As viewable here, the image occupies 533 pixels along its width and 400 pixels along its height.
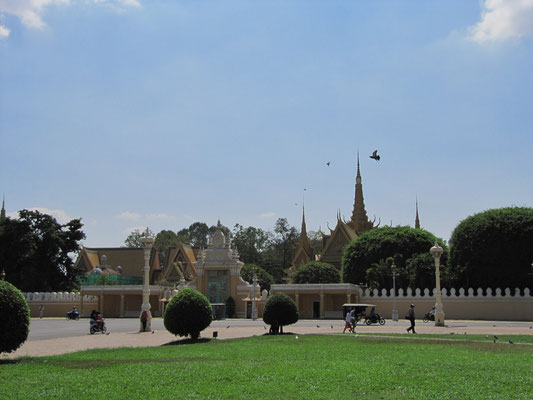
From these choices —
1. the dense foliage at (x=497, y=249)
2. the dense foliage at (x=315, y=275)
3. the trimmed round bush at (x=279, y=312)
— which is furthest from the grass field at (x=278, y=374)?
the dense foliage at (x=315, y=275)

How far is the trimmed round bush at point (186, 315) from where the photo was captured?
19.5 meters

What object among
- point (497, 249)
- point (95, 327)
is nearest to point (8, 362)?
point (95, 327)

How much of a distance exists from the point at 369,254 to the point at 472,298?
1356 cm

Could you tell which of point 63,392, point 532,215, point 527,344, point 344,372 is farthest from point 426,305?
point 63,392

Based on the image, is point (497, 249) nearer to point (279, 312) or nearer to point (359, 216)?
point (279, 312)

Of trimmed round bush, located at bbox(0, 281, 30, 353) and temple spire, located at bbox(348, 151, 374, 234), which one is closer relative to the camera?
trimmed round bush, located at bbox(0, 281, 30, 353)

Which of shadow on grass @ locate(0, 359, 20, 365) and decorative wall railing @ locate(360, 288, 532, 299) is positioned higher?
decorative wall railing @ locate(360, 288, 532, 299)

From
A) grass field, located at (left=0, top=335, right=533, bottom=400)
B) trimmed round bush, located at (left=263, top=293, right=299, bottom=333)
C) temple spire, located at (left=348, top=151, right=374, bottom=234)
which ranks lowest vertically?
grass field, located at (left=0, top=335, right=533, bottom=400)

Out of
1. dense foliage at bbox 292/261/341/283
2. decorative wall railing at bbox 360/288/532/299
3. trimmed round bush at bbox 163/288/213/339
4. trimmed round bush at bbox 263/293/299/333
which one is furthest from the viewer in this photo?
dense foliage at bbox 292/261/341/283

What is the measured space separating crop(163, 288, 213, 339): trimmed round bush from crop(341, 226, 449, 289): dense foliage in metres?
32.1

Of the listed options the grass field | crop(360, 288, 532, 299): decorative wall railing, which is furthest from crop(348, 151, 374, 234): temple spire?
the grass field

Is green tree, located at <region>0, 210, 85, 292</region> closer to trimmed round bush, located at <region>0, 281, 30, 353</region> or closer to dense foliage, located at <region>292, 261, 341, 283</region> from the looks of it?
dense foliage, located at <region>292, 261, 341, 283</region>

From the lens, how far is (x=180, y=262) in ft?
248

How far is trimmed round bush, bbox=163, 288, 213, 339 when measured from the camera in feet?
64.0
